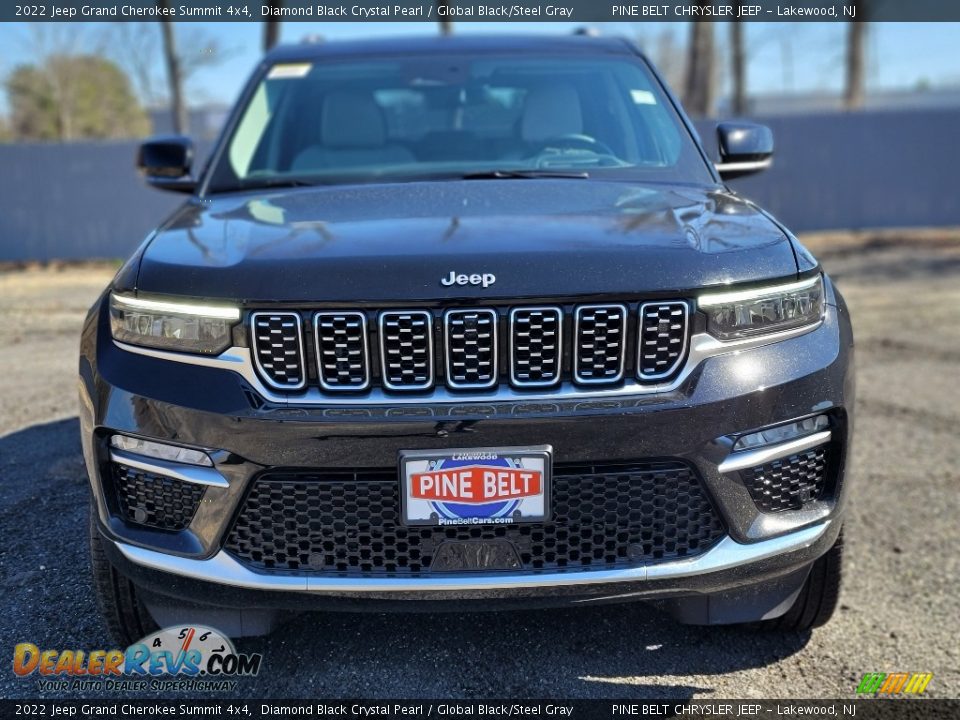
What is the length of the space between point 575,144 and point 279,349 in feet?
5.91

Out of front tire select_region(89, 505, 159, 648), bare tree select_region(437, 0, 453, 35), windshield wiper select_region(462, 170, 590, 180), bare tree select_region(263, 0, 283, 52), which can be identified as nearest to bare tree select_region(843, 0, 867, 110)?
bare tree select_region(437, 0, 453, 35)

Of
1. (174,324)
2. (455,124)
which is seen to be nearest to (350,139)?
(455,124)

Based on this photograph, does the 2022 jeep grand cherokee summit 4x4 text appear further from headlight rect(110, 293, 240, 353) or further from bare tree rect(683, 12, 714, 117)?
bare tree rect(683, 12, 714, 117)

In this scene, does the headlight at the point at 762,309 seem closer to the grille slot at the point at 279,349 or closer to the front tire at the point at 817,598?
the front tire at the point at 817,598

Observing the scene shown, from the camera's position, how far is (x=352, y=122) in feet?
12.4

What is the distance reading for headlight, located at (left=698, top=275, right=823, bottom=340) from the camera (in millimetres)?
2258

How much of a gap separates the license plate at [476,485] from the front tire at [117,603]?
35.2 inches

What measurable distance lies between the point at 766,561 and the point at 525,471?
67 cm

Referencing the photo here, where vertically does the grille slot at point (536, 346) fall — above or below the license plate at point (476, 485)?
above

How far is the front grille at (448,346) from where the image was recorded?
2.18m

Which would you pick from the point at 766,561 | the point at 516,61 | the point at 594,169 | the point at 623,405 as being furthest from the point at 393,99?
the point at 766,561

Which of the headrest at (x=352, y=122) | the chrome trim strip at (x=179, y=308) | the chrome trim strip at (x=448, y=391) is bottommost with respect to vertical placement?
the chrome trim strip at (x=448, y=391)

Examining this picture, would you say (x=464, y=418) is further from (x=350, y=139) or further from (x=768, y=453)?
(x=350, y=139)

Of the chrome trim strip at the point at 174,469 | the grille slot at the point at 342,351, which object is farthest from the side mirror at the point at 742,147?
the chrome trim strip at the point at 174,469
